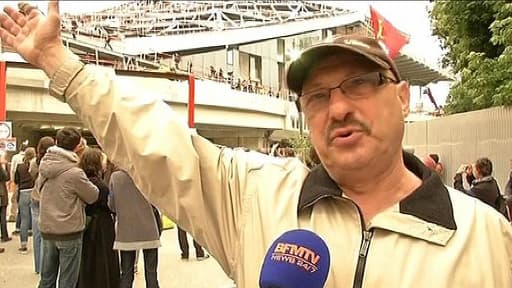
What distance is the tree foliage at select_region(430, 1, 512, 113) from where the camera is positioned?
12445mm

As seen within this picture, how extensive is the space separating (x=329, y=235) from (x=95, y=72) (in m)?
0.77

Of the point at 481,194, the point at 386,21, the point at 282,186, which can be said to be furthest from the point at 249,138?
the point at 282,186

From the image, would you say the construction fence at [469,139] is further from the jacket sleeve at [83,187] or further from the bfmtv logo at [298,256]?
the bfmtv logo at [298,256]

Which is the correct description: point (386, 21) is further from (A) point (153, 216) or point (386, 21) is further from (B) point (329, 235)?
(B) point (329, 235)

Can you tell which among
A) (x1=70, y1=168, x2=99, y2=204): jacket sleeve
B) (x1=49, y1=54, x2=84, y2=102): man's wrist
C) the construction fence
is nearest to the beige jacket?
(x1=49, y1=54, x2=84, y2=102): man's wrist

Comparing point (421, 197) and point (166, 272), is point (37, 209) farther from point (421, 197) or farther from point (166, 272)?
point (421, 197)

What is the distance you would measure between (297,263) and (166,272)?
7967 millimetres

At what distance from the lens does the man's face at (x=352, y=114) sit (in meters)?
1.75

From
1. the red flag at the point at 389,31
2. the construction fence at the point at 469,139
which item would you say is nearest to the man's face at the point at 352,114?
the construction fence at the point at 469,139

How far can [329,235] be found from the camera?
5.56 feet

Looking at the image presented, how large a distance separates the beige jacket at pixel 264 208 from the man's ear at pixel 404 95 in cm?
19

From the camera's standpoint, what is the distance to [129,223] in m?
6.88

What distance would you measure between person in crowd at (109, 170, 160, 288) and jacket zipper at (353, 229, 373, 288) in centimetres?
526

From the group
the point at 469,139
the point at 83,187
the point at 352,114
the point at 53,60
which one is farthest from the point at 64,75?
the point at 469,139
